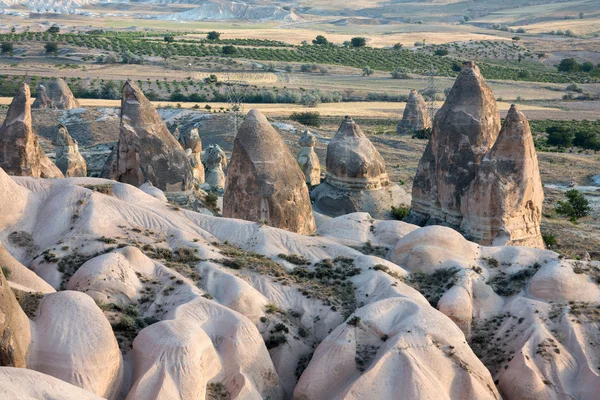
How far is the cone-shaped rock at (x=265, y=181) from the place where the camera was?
20.1 m

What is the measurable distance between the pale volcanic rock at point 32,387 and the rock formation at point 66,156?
62.4ft

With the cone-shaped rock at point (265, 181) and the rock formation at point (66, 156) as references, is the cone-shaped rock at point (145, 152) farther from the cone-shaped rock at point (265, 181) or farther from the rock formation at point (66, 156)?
the rock formation at point (66, 156)

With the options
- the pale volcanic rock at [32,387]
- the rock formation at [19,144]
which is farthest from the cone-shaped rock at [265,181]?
the pale volcanic rock at [32,387]

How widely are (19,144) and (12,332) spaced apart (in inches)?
518

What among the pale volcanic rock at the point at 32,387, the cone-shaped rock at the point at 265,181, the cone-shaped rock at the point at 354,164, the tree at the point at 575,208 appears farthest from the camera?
the tree at the point at 575,208

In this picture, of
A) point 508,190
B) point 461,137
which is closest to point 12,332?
point 508,190

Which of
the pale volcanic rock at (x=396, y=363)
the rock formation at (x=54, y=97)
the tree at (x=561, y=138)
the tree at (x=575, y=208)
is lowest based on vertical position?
the tree at (x=561, y=138)

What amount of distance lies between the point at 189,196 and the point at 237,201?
12.9 feet

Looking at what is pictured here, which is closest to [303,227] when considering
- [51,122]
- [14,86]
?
[51,122]

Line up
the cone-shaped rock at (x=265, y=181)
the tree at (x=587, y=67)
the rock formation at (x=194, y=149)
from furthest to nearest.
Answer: the tree at (x=587, y=67)
the rock formation at (x=194, y=149)
the cone-shaped rock at (x=265, y=181)

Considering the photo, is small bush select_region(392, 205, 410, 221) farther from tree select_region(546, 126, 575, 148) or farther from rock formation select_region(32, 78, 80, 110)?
rock formation select_region(32, 78, 80, 110)

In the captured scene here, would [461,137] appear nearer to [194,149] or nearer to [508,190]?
[508,190]

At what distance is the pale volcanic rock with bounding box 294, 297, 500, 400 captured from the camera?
42.7 ft

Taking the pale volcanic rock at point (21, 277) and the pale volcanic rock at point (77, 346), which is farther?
the pale volcanic rock at point (21, 277)
